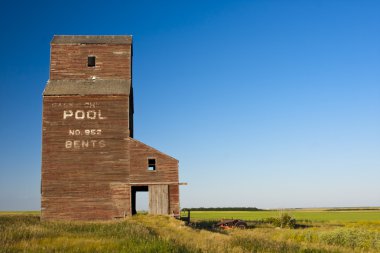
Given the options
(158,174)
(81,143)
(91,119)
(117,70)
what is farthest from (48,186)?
(117,70)

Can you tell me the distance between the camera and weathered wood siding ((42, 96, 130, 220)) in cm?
3048

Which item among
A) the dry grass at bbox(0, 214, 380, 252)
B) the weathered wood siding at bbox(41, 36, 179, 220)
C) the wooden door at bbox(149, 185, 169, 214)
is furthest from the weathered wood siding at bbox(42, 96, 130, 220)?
the dry grass at bbox(0, 214, 380, 252)

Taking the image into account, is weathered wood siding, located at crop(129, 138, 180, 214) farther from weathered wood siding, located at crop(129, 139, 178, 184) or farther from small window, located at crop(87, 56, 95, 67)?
small window, located at crop(87, 56, 95, 67)

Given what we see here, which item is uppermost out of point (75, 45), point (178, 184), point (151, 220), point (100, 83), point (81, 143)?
point (75, 45)

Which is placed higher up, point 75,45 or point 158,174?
point 75,45

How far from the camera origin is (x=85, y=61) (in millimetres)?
34312

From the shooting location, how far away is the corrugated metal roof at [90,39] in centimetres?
3453

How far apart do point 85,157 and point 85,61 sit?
8432 mm

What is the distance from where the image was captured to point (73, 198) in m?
30.5

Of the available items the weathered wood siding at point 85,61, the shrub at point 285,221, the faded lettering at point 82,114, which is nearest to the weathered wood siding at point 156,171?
the faded lettering at point 82,114

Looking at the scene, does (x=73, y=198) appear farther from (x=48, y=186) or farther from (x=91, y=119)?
(x=91, y=119)

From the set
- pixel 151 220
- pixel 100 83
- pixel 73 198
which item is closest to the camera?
pixel 151 220

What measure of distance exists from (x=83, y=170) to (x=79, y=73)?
27.6 feet

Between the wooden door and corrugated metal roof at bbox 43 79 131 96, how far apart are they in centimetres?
783
